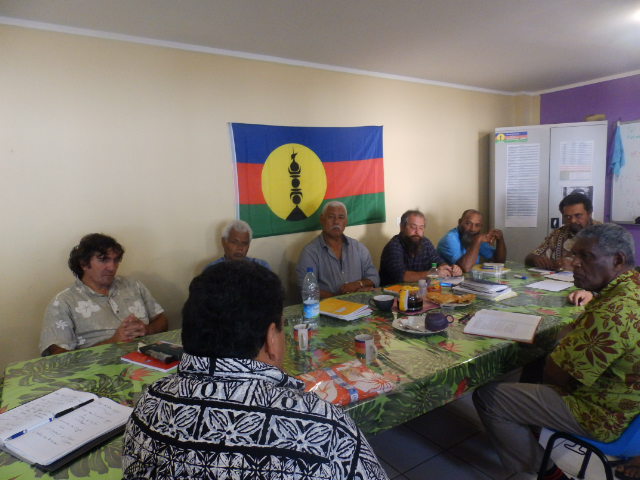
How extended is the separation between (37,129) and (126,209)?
2.10 feet

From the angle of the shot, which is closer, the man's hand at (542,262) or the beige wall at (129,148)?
the beige wall at (129,148)

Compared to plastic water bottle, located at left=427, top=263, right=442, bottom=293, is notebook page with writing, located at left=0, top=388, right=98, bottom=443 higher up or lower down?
lower down

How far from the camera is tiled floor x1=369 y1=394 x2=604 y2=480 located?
6.28 feet

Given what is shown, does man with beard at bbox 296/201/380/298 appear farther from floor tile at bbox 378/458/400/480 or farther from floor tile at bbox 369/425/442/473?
floor tile at bbox 378/458/400/480

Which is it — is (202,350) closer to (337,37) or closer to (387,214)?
(337,37)

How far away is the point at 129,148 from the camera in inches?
101

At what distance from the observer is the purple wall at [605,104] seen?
3.91 metres

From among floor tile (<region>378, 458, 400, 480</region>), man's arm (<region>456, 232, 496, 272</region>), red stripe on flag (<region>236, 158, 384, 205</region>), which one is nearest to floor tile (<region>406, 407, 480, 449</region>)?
floor tile (<region>378, 458, 400, 480</region>)

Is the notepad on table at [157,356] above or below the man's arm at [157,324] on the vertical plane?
above

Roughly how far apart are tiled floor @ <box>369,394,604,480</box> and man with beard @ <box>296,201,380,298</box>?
3.17 ft

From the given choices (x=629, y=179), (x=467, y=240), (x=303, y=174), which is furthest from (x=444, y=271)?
(x=629, y=179)

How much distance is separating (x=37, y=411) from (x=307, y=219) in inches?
92.0

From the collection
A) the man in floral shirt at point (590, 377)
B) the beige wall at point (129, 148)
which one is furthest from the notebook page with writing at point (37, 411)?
the man in floral shirt at point (590, 377)

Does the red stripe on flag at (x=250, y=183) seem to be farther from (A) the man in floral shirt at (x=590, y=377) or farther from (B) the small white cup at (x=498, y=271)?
(A) the man in floral shirt at (x=590, y=377)
